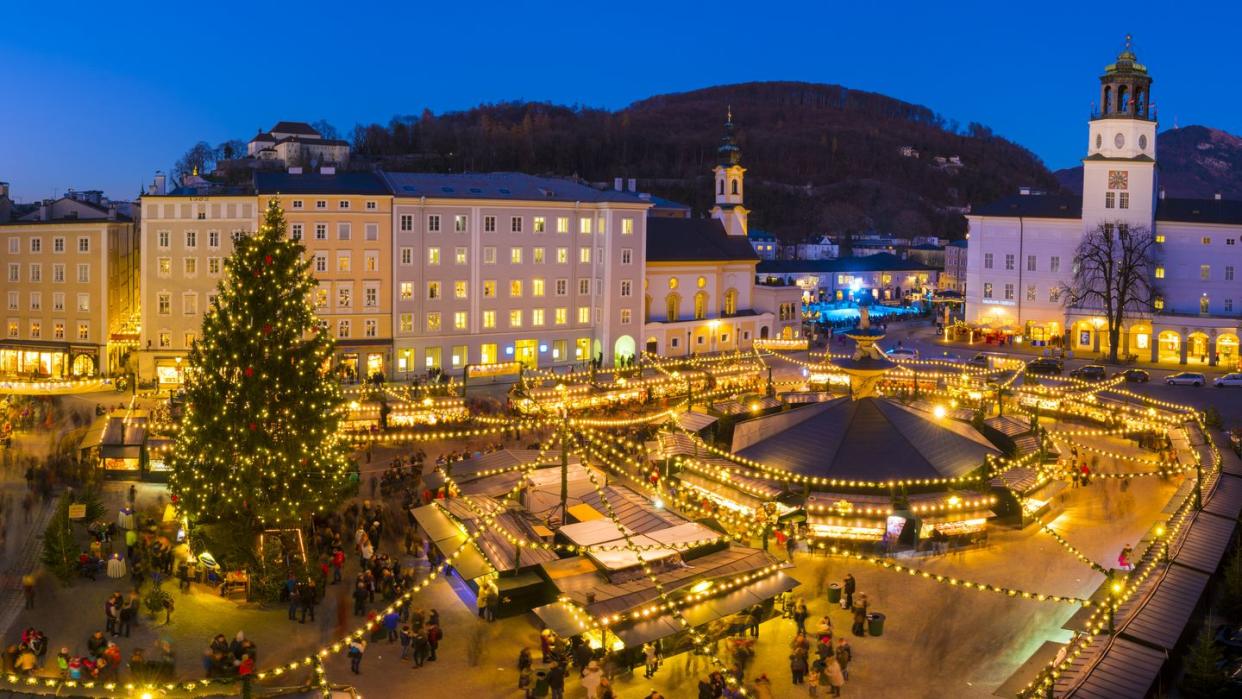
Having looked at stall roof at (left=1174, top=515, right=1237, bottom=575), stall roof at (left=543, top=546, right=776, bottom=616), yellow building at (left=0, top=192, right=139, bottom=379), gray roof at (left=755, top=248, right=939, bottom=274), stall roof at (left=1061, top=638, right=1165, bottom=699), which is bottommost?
stall roof at (left=1061, top=638, right=1165, bottom=699)

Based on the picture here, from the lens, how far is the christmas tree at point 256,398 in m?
25.3

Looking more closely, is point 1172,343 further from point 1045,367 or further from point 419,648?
point 419,648

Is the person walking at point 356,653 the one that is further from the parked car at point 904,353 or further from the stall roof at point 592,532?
the parked car at point 904,353

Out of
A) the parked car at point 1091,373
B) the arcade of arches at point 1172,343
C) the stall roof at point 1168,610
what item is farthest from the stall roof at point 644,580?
the arcade of arches at point 1172,343

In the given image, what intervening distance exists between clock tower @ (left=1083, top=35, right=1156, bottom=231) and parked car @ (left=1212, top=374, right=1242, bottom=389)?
691 inches

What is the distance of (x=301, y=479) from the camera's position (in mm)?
26266

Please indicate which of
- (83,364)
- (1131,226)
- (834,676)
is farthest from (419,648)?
(1131,226)

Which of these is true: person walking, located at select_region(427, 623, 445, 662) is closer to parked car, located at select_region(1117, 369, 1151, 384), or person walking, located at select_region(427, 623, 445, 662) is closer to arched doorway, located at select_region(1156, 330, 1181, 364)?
parked car, located at select_region(1117, 369, 1151, 384)

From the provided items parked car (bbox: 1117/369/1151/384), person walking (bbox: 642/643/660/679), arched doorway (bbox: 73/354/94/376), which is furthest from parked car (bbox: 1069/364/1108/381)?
arched doorway (bbox: 73/354/94/376)

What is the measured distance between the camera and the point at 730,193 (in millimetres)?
81312

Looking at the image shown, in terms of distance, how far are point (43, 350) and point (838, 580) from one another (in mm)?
47236

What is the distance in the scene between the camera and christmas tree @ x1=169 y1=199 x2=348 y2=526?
25266 mm

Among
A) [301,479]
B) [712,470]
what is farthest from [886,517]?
[301,479]

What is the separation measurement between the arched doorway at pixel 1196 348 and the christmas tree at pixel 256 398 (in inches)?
2275
